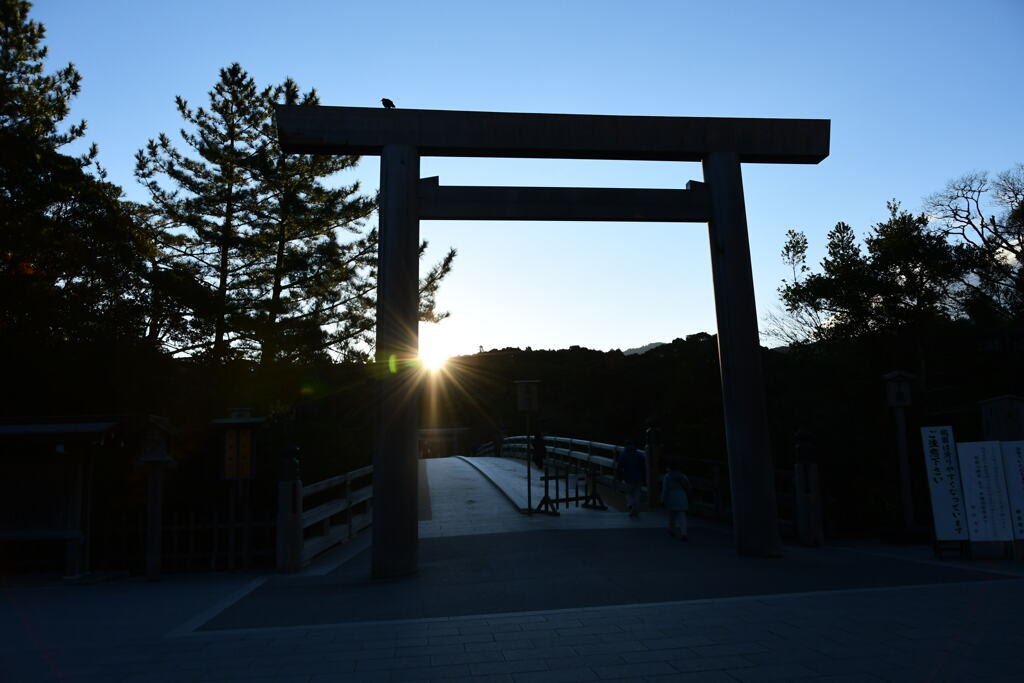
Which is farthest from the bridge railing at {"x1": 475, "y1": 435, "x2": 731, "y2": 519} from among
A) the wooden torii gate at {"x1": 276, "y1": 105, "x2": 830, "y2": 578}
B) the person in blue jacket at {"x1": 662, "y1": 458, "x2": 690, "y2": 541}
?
the wooden torii gate at {"x1": 276, "y1": 105, "x2": 830, "y2": 578}

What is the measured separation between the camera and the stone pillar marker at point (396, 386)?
7.70 meters

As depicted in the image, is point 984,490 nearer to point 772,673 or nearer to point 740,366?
point 740,366

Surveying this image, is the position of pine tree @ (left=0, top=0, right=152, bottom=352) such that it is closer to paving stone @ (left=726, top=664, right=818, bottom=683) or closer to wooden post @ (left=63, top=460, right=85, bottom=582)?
wooden post @ (left=63, top=460, right=85, bottom=582)

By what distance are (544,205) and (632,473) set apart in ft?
20.3

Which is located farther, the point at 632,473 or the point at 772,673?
the point at 632,473

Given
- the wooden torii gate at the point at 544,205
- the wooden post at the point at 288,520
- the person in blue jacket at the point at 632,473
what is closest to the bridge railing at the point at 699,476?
the person in blue jacket at the point at 632,473

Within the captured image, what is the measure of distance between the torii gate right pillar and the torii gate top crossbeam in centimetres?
43

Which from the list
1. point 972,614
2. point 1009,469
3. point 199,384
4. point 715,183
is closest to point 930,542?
point 1009,469

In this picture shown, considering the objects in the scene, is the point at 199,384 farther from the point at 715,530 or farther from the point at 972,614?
the point at 972,614

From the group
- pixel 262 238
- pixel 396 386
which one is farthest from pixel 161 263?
pixel 396 386

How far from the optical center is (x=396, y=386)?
7.85m

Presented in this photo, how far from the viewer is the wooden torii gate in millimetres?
7871

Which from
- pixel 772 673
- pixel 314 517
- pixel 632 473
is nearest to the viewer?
pixel 772 673

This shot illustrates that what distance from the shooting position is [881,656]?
4.26m
